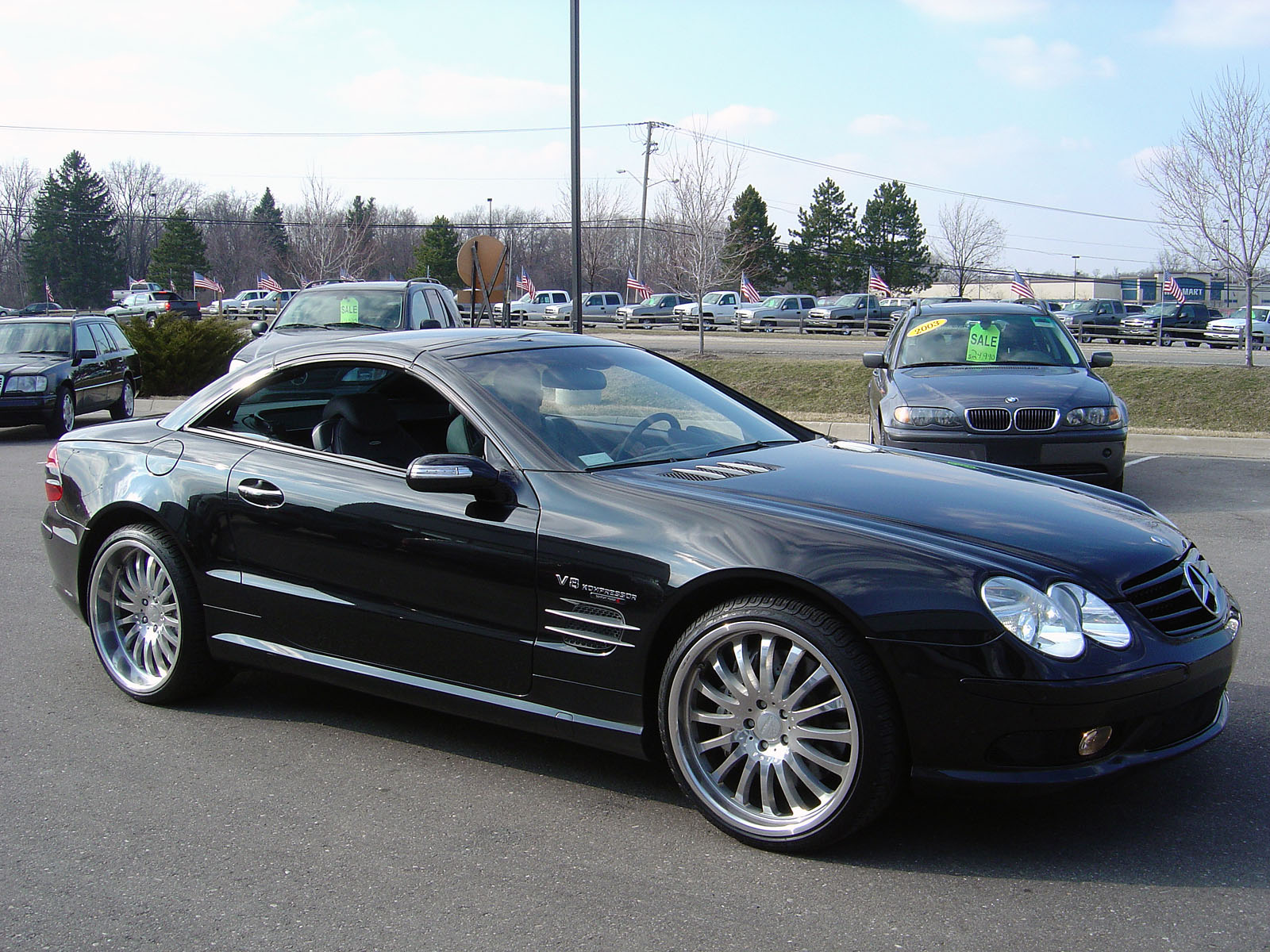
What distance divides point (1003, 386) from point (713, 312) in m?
40.9

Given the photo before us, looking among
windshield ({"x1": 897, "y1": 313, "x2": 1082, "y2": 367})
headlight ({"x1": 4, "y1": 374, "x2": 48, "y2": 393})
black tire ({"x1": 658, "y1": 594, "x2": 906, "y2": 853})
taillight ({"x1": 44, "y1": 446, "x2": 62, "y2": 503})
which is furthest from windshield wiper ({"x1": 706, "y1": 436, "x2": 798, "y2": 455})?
headlight ({"x1": 4, "y1": 374, "x2": 48, "y2": 393})

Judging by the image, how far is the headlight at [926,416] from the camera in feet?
28.8

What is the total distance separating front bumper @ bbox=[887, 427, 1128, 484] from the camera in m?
8.53

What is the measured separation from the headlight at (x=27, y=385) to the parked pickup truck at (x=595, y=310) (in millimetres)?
33066

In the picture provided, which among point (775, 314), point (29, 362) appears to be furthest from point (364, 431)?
point (775, 314)

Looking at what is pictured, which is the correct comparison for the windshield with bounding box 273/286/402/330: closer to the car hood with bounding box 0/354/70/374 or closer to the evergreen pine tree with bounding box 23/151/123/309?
the car hood with bounding box 0/354/70/374

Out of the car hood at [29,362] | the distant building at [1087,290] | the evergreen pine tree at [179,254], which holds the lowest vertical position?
the car hood at [29,362]

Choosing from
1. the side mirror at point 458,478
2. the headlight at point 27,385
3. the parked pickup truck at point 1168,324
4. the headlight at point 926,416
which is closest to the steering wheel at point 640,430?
the side mirror at point 458,478

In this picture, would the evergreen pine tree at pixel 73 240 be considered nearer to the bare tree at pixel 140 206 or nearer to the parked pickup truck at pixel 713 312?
the bare tree at pixel 140 206

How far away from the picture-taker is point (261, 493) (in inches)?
167

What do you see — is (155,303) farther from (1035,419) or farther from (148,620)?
(148,620)

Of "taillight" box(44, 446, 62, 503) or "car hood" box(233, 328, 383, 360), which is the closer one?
"taillight" box(44, 446, 62, 503)

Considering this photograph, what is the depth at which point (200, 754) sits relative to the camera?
13.4 feet

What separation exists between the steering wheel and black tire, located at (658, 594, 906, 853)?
0.88 meters
